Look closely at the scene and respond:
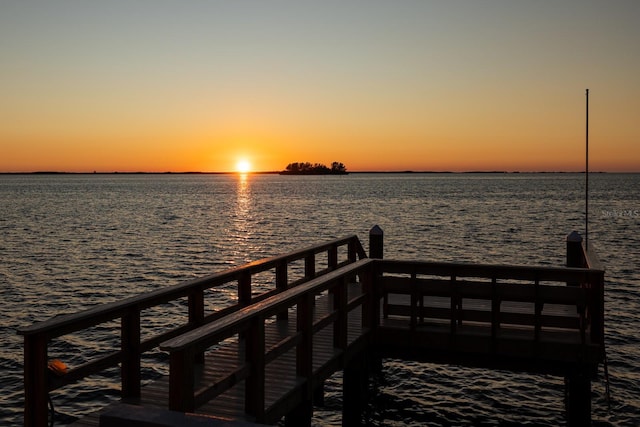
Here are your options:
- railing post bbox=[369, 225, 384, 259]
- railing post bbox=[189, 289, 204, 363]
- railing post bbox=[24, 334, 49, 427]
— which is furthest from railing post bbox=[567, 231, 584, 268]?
railing post bbox=[24, 334, 49, 427]

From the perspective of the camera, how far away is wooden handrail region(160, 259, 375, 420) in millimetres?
5234

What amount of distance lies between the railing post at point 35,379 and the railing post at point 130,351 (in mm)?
1092

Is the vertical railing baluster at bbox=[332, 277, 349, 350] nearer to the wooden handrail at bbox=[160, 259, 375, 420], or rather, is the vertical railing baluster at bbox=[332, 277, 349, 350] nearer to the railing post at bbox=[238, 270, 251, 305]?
the wooden handrail at bbox=[160, 259, 375, 420]

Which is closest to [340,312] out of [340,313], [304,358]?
[340,313]

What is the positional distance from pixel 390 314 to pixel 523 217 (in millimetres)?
66303

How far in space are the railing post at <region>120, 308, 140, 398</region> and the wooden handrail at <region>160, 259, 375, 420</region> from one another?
0.74 metres

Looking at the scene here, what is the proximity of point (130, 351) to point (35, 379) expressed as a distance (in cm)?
129

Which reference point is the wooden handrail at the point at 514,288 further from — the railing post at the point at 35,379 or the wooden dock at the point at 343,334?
the railing post at the point at 35,379

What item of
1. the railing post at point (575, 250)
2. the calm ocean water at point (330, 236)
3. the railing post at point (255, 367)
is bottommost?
the calm ocean water at point (330, 236)

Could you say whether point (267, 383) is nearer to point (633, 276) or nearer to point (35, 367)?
point (35, 367)

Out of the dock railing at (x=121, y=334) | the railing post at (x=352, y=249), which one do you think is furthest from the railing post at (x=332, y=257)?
the dock railing at (x=121, y=334)

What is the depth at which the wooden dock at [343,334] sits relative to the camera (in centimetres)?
645

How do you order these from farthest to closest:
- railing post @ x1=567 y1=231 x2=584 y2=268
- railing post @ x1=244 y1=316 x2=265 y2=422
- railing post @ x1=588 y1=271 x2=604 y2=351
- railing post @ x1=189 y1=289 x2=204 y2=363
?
1. railing post @ x1=567 y1=231 x2=584 y2=268
2. railing post @ x1=588 y1=271 x2=604 y2=351
3. railing post @ x1=189 y1=289 x2=204 y2=363
4. railing post @ x1=244 y1=316 x2=265 y2=422

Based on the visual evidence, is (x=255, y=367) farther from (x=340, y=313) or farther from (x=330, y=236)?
(x=330, y=236)
